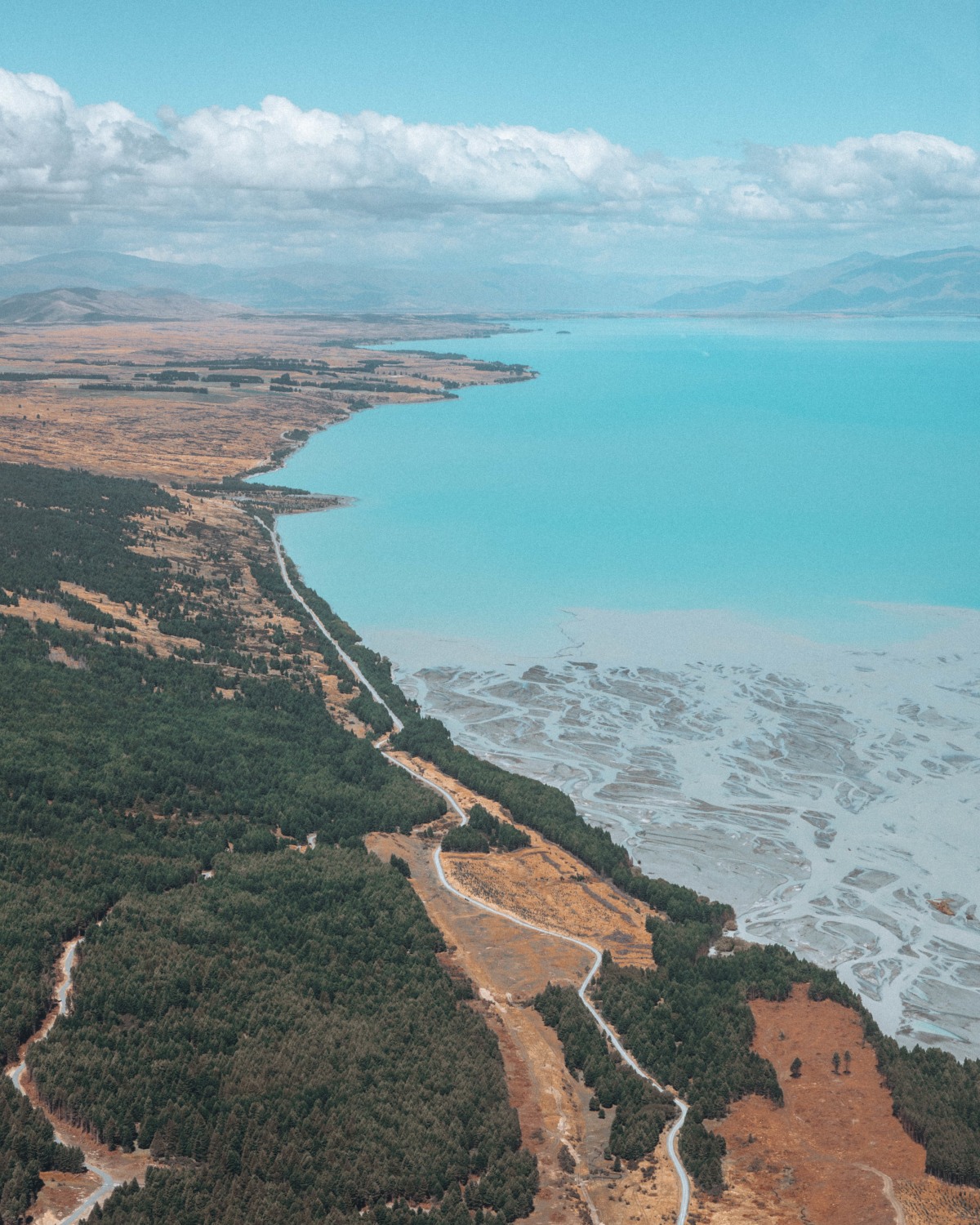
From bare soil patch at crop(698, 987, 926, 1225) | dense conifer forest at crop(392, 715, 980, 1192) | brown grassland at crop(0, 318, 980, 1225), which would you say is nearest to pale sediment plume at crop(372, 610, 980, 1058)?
dense conifer forest at crop(392, 715, 980, 1192)

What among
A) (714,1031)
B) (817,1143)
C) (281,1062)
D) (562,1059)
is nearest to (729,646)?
(714,1031)

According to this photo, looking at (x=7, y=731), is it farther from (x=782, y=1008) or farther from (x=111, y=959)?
(x=782, y=1008)

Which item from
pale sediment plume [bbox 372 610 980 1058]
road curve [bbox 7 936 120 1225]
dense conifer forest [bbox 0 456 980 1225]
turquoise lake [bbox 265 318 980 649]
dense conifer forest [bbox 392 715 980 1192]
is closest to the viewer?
road curve [bbox 7 936 120 1225]

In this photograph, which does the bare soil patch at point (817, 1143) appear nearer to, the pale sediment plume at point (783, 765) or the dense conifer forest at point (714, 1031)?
the dense conifer forest at point (714, 1031)

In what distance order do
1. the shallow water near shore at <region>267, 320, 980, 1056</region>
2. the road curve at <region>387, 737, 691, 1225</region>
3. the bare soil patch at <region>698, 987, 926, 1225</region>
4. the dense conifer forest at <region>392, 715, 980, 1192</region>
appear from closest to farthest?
the bare soil patch at <region>698, 987, 926, 1225</region> → the road curve at <region>387, 737, 691, 1225</region> → the dense conifer forest at <region>392, 715, 980, 1192</region> → the shallow water near shore at <region>267, 320, 980, 1056</region>

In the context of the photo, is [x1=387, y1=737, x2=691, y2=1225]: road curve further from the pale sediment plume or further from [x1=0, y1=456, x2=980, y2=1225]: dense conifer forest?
the pale sediment plume

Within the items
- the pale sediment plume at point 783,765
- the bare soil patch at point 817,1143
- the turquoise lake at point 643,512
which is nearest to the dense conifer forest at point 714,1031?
the bare soil patch at point 817,1143
